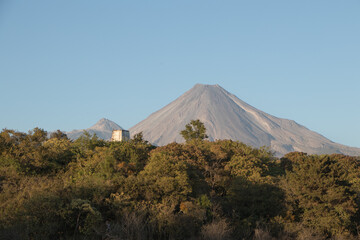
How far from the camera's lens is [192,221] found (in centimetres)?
3344

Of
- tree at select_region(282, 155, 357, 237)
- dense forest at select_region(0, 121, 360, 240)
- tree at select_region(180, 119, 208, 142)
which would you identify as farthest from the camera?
tree at select_region(180, 119, 208, 142)

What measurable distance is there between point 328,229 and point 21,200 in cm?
2526

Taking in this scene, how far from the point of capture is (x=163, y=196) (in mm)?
36062

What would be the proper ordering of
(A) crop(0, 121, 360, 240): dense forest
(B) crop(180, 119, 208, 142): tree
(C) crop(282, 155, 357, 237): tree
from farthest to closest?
(B) crop(180, 119, 208, 142): tree, (C) crop(282, 155, 357, 237): tree, (A) crop(0, 121, 360, 240): dense forest

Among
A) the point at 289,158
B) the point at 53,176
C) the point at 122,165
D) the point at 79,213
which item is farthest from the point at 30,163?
the point at 289,158

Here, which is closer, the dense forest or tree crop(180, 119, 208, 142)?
the dense forest

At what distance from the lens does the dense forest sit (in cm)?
2994

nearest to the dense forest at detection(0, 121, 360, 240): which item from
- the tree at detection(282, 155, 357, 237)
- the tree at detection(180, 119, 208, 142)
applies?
the tree at detection(282, 155, 357, 237)

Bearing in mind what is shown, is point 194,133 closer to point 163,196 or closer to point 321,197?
point 321,197

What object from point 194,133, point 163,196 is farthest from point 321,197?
point 194,133

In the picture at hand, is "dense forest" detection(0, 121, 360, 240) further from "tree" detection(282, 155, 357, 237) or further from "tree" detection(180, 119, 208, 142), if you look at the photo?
"tree" detection(180, 119, 208, 142)

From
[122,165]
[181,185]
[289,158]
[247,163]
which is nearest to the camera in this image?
[181,185]

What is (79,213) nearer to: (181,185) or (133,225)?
(133,225)

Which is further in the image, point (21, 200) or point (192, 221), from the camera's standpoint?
point (192, 221)
